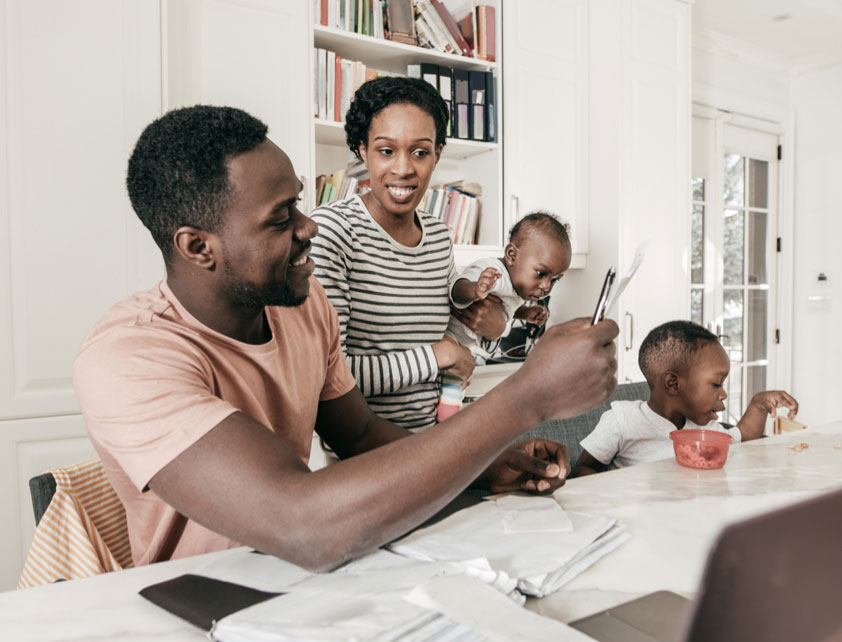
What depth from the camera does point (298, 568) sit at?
2.25 feet

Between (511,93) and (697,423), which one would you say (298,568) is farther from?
(511,93)

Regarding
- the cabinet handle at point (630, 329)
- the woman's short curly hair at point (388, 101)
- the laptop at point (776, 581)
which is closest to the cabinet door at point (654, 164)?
the cabinet handle at point (630, 329)

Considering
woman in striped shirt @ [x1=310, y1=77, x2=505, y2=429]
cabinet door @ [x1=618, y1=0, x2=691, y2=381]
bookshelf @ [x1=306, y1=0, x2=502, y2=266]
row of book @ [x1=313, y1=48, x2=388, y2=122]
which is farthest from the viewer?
cabinet door @ [x1=618, y1=0, x2=691, y2=381]

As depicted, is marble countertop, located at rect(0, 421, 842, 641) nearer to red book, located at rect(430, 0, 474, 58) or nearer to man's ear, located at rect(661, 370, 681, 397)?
man's ear, located at rect(661, 370, 681, 397)

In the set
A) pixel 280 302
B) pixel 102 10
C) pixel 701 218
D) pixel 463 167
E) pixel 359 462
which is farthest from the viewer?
pixel 701 218

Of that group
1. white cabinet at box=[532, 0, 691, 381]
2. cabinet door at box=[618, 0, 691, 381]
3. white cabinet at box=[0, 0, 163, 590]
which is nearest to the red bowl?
white cabinet at box=[0, 0, 163, 590]

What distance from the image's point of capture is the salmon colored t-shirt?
706mm

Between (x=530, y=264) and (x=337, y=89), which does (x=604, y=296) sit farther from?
(x=337, y=89)

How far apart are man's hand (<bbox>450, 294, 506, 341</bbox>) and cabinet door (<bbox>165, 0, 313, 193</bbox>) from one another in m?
1.05

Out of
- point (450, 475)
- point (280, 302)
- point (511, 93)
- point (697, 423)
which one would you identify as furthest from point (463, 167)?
point (450, 475)

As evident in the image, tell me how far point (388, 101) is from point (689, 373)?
0.98 metres

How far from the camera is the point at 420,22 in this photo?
9.46ft

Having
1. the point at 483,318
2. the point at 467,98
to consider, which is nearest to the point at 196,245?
the point at 483,318

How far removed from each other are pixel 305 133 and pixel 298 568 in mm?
1981
